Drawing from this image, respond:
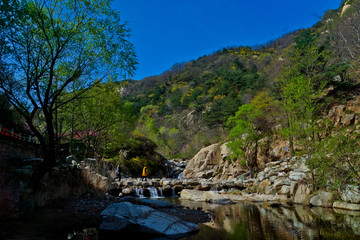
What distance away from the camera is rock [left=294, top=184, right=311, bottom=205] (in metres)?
11.1

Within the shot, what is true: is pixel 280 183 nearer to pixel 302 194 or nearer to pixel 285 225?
pixel 302 194

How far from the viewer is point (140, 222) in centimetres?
600

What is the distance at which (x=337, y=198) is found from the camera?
962cm

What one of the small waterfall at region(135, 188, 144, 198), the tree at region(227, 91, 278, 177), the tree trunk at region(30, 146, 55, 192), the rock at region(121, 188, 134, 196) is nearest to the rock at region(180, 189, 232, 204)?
the small waterfall at region(135, 188, 144, 198)

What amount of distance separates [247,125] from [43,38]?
63.1 feet

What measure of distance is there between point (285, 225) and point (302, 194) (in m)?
5.38

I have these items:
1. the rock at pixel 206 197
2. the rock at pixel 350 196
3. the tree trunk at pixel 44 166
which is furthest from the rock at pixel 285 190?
the tree trunk at pixel 44 166

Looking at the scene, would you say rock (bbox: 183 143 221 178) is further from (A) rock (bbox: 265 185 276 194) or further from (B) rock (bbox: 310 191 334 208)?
(B) rock (bbox: 310 191 334 208)

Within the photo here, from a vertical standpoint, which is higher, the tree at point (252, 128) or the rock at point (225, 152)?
the tree at point (252, 128)

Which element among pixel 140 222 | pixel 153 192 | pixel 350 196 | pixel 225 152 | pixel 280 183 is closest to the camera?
pixel 140 222

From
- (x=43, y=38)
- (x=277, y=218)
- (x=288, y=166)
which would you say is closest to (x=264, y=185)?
(x=288, y=166)

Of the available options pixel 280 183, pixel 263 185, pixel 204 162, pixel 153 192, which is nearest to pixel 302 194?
pixel 280 183

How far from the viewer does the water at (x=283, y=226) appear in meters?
5.82

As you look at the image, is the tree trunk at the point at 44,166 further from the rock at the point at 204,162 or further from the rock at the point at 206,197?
the rock at the point at 204,162
